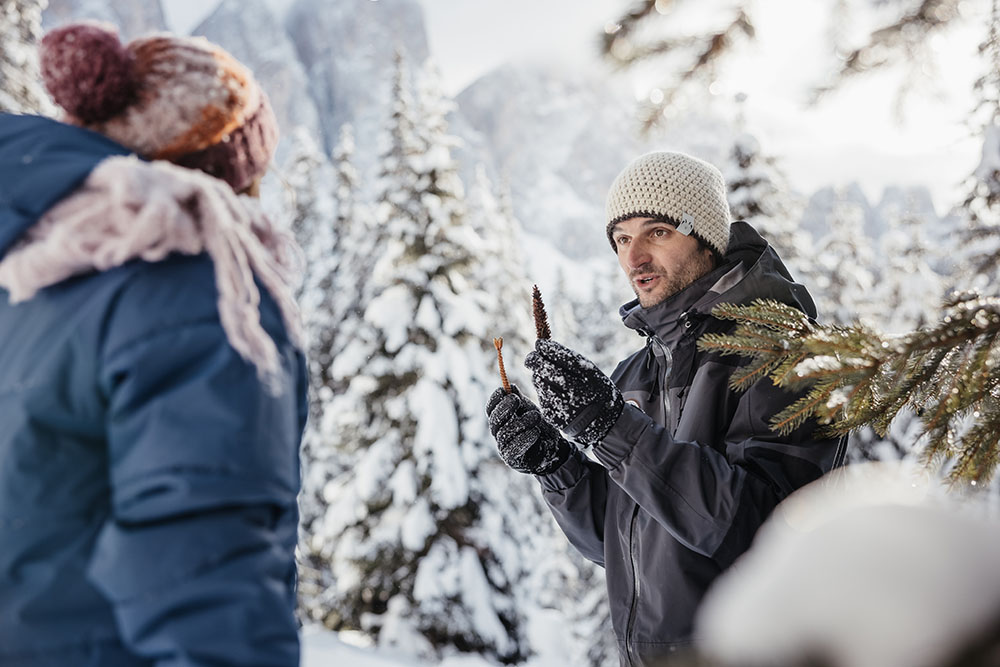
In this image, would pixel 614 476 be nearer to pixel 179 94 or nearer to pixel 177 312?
pixel 177 312

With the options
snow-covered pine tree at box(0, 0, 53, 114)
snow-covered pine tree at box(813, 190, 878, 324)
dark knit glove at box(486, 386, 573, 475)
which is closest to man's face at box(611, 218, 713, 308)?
dark knit glove at box(486, 386, 573, 475)

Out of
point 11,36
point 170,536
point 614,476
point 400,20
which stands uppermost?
point 170,536

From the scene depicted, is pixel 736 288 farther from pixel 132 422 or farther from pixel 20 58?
pixel 20 58

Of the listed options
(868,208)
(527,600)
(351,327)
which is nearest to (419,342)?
(351,327)

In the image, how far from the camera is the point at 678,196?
114 inches

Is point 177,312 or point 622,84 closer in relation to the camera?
point 177,312

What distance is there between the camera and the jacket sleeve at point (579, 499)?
2.83 metres

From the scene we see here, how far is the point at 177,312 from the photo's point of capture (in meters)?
1.17

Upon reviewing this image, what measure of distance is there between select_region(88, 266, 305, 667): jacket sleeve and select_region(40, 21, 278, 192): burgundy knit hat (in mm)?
458

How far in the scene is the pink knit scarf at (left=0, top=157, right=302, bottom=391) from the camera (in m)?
1.16

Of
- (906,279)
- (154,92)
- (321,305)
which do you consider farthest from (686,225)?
(906,279)

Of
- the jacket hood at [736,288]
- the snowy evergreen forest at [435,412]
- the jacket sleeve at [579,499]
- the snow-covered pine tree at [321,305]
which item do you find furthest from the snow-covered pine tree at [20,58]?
the jacket hood at [736,288]

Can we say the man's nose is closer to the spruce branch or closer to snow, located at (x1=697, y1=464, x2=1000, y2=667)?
the spruce branch

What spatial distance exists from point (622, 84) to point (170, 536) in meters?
1.35
